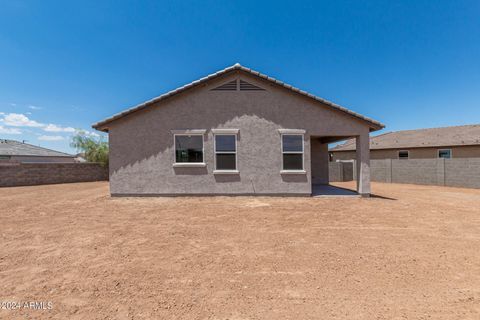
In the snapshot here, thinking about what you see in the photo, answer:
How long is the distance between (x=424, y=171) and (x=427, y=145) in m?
4.56

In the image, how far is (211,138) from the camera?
10.3 metres

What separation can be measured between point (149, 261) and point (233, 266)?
5.37ft

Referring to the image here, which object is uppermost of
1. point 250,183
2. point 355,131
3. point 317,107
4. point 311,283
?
point 317,107

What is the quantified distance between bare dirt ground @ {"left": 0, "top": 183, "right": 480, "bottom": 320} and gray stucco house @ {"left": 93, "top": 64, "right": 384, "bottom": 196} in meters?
3.35

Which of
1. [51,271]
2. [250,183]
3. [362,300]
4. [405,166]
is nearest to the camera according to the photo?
[362,300]

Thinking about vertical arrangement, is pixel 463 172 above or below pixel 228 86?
below

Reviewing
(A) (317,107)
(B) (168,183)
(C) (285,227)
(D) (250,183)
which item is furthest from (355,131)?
(B) (168,183)

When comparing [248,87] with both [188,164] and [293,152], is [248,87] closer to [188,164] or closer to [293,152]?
[293,152]

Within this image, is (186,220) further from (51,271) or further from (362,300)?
(362,300)

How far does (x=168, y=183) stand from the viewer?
34.0 ft

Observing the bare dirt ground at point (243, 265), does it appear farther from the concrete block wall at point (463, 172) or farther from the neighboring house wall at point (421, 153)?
the neighboring house wall at point (421, 153)

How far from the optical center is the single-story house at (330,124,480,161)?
17.6 m

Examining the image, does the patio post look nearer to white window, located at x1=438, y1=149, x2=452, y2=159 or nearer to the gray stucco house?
the gray stucco house

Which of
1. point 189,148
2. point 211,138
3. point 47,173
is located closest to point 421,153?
point 211,138
